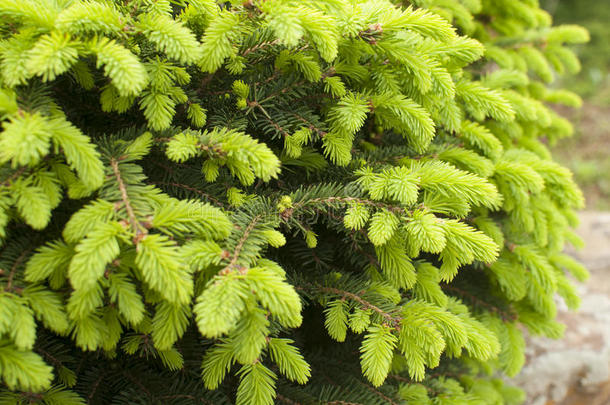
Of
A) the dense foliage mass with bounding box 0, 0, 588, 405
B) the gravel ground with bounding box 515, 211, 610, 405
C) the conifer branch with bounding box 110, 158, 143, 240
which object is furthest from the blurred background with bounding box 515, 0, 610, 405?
the conifer branch with bounding box 110, 158, 143, 240

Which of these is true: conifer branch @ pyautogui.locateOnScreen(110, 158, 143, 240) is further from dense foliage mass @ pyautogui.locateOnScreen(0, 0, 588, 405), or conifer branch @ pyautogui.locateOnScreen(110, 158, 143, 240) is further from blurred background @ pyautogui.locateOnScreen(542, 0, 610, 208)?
blurred background @ pyautogui.locateOnScreen(542, 0, 610, 208)

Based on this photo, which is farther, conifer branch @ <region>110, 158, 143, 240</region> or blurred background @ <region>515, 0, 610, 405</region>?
blurred background @ <region>515, 0, 610, 405</region>

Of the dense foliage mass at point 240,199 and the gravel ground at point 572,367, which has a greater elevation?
the dense foliage mass at point 240,199

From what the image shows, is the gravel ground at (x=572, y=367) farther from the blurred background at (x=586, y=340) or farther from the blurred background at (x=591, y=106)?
the blurred background at (x=591, y=106)

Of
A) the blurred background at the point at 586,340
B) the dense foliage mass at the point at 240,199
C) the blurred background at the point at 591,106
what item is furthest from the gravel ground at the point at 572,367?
the blurred background at the point at 591,106

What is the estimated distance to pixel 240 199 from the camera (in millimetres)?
1278

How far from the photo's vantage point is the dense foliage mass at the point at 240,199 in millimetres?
A: 986

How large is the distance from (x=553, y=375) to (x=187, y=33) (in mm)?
2636

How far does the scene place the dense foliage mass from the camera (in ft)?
3.24

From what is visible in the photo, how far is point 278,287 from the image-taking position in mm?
1006

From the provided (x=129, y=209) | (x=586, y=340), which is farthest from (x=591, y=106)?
(x=129, y=209)

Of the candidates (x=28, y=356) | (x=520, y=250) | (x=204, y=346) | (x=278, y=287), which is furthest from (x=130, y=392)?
(x=520, y=250)

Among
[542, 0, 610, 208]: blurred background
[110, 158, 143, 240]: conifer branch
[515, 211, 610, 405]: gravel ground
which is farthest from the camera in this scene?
[542, 0, 610, 208]: blurred background

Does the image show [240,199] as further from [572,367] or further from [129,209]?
[572,367]
